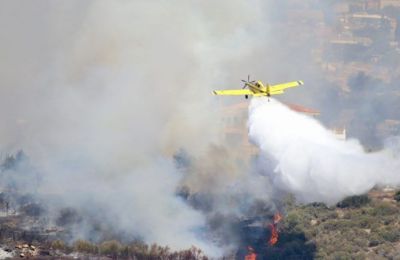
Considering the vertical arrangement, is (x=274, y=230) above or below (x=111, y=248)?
above

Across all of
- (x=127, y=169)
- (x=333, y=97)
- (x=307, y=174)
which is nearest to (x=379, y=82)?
(x=333, y=97)

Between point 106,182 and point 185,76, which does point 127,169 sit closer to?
point 106,182

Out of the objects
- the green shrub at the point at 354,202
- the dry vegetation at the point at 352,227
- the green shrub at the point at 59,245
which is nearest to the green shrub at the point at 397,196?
the dry vegetation at the point at 352,227

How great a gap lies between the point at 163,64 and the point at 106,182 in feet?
49.3

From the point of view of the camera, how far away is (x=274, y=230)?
72000 mm

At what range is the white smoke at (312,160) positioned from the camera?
62.2m

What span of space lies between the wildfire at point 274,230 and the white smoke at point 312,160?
6.43m

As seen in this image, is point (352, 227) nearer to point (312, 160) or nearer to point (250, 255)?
point (250, 255)

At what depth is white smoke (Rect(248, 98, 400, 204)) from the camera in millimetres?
62250

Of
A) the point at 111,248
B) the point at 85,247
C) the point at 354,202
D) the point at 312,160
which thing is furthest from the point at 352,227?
the point at 85,247

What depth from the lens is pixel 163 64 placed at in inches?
3430

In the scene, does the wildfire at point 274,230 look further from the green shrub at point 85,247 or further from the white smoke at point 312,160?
the green shrub at point 85,247

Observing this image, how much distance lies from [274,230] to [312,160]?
9.83 meters

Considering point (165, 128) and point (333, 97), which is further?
point (333, 97)
